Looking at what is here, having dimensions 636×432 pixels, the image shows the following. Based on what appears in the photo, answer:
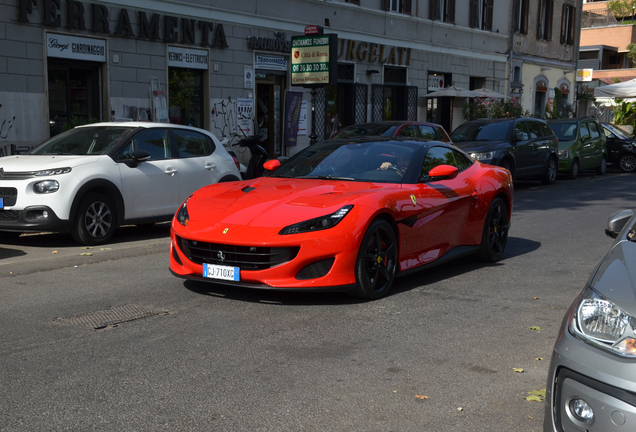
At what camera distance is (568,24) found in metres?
41.8

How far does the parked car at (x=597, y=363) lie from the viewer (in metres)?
2.81

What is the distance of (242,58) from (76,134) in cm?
1098

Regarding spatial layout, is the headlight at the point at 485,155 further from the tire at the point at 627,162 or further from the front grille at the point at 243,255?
A: the front grille at the point at 243,255

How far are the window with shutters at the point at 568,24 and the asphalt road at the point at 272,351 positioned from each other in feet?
118

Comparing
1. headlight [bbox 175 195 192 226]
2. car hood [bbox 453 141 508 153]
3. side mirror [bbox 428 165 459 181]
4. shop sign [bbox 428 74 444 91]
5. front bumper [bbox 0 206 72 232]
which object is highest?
shop sign [bbox 428 74 444 91]

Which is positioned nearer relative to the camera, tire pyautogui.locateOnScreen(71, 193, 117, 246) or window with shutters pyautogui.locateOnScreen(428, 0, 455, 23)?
tire pyautogui.locateOnScreen(71, 193, 117, 246)

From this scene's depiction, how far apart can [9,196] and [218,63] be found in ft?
38.6

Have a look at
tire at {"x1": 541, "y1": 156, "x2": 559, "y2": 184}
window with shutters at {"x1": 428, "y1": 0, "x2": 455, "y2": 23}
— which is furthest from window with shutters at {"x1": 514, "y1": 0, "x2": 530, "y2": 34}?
tire at {"x1": 541, "y1": 156, "x2": 559, "y2": 184}

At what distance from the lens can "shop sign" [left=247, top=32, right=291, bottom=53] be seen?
21.2 meters

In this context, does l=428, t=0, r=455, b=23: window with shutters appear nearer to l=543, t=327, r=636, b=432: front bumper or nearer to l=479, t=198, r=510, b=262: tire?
l=479, t=198, r=510, b=262: tire

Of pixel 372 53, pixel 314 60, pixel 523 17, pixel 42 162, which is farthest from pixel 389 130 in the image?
pixel 523 17

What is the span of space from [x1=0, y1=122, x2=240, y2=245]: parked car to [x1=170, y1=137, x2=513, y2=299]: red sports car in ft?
9.39

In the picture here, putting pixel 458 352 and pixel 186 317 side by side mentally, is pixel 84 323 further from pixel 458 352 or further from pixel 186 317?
pixel 458 352

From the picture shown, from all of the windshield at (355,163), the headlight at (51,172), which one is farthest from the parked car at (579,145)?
the headlight at (51,172)
